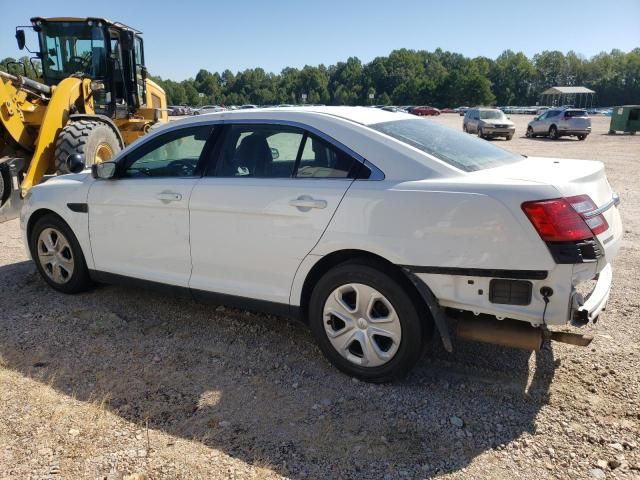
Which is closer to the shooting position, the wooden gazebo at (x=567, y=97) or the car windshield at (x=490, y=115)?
the car windshield at (x=490, y=115)

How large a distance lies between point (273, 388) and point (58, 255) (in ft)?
8.65

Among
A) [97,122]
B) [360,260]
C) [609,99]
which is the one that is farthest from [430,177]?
[609,99]

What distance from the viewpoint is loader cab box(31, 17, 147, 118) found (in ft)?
32.3

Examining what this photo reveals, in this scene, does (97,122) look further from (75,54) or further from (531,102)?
(531,102)

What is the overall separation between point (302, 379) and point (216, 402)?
58 centimetres

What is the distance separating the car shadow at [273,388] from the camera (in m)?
2.83

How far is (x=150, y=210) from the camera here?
410cm

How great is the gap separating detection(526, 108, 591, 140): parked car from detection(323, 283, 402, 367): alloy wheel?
29.5 metres

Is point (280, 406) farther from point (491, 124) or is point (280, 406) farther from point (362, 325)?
point (491, 124)

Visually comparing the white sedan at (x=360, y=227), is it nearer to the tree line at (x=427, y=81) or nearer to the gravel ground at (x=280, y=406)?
the gravel ground at (x=280, y=406)

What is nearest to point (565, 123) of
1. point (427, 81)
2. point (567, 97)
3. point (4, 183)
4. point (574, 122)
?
point (574, 122)

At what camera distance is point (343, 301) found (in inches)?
133

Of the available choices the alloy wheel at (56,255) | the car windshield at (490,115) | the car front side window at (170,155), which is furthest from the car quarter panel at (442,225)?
the car windshield at (490,115)

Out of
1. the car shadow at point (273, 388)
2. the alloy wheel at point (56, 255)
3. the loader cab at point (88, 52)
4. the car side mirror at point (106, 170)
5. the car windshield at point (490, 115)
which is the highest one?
the loader cab at point (88, 52)
